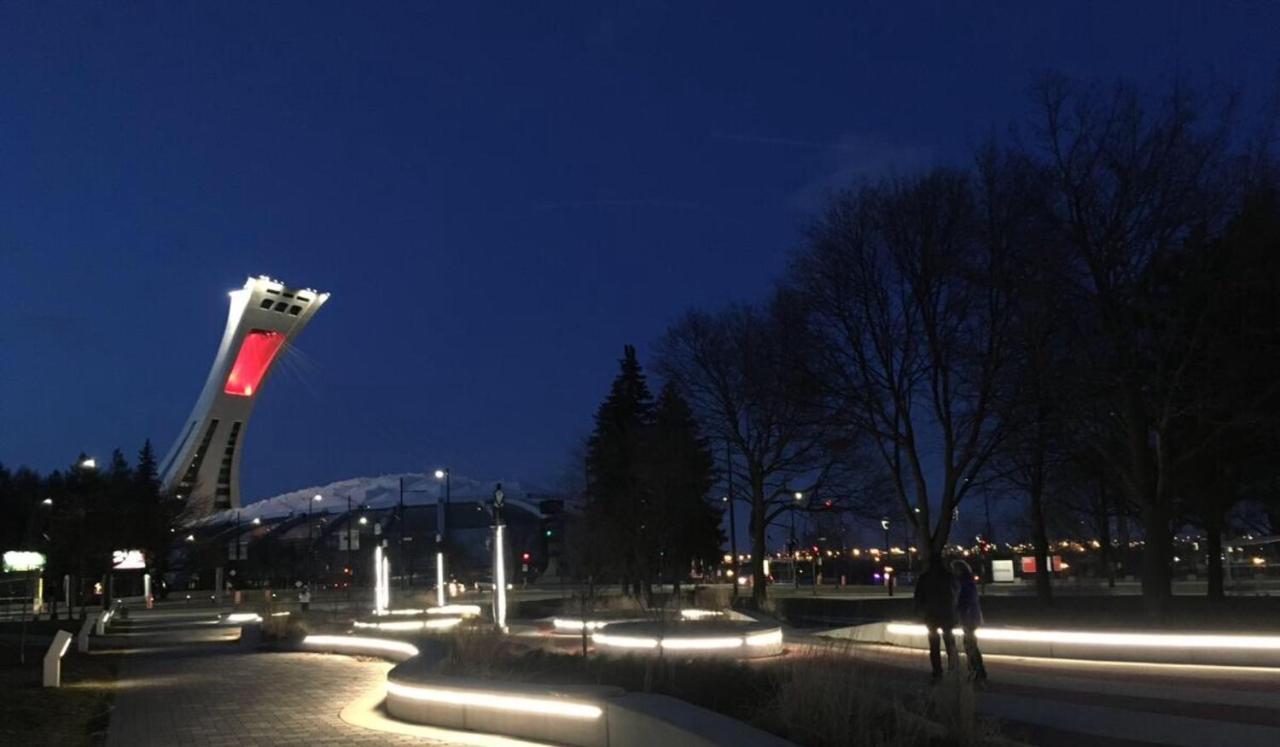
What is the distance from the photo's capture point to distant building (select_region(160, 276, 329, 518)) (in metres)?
128

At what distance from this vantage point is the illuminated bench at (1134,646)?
16531mm

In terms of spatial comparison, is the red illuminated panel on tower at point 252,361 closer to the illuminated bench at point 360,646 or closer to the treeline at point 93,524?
the treeline at point 93,524

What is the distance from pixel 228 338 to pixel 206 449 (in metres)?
13.0

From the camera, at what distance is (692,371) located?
47.0 meters

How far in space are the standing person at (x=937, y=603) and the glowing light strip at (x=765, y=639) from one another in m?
5.81

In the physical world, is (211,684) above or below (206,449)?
below

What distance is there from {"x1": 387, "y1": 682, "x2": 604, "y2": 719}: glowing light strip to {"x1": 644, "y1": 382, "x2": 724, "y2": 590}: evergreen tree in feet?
107

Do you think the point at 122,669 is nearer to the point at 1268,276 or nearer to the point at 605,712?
the point at 605,712

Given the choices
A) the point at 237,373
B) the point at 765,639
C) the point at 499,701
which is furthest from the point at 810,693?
the point at 237,373

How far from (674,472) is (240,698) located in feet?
98.9

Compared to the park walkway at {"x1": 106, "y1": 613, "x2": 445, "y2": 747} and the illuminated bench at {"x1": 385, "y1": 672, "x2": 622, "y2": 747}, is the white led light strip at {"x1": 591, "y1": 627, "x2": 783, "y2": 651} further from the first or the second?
the illuminated bench at {"x1": 385, "y1": 672, "x2": 622, "y2": 747}

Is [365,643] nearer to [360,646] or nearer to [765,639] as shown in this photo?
[360,646]

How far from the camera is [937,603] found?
1552cm

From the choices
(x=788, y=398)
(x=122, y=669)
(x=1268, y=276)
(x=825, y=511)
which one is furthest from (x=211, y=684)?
(x=825, y=511)
